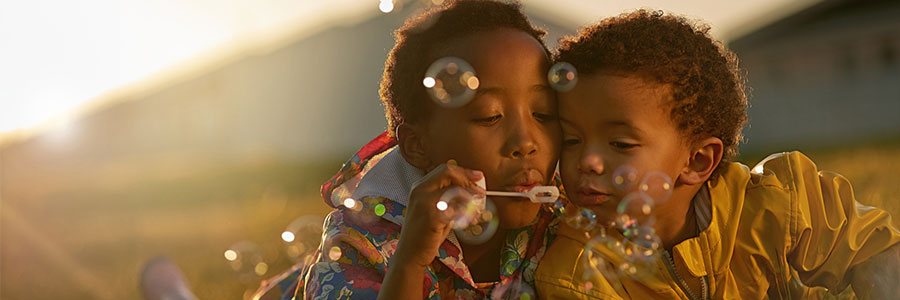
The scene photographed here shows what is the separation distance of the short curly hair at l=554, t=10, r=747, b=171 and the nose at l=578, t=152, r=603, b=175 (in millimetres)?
182

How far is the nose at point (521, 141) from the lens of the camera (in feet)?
6.30

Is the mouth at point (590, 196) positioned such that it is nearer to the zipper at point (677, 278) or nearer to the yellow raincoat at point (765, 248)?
the yellow raincoat at point (765, 248)

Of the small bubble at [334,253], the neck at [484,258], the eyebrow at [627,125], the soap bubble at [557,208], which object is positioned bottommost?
the neck at [484,258]

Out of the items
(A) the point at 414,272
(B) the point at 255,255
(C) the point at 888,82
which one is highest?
(A) the point at 414,272

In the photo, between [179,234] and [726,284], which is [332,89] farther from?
[726,284]

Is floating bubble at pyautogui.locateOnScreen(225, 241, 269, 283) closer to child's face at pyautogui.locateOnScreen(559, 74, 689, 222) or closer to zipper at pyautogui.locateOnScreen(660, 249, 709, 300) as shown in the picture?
child's face at pyautogui.locateOnScreen(559, 74, 689, 222)

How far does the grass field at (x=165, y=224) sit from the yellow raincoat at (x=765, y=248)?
160 centimetres

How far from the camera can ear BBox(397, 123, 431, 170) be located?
83.0 inches

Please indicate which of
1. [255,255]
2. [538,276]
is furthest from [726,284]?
[255,255]

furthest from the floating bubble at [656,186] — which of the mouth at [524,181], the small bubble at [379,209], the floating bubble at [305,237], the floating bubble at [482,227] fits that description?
the floating bubble at [305,237]

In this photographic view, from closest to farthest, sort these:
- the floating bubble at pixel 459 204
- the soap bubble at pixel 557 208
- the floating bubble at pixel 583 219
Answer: the floating bubble at pixel 459 204, the floating bubble at pixel 583 219, the soap bubble at pixel 557 208

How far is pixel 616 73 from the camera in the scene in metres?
1.95

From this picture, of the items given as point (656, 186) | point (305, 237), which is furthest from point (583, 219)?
point (305, 237)

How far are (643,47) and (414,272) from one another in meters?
0.68
